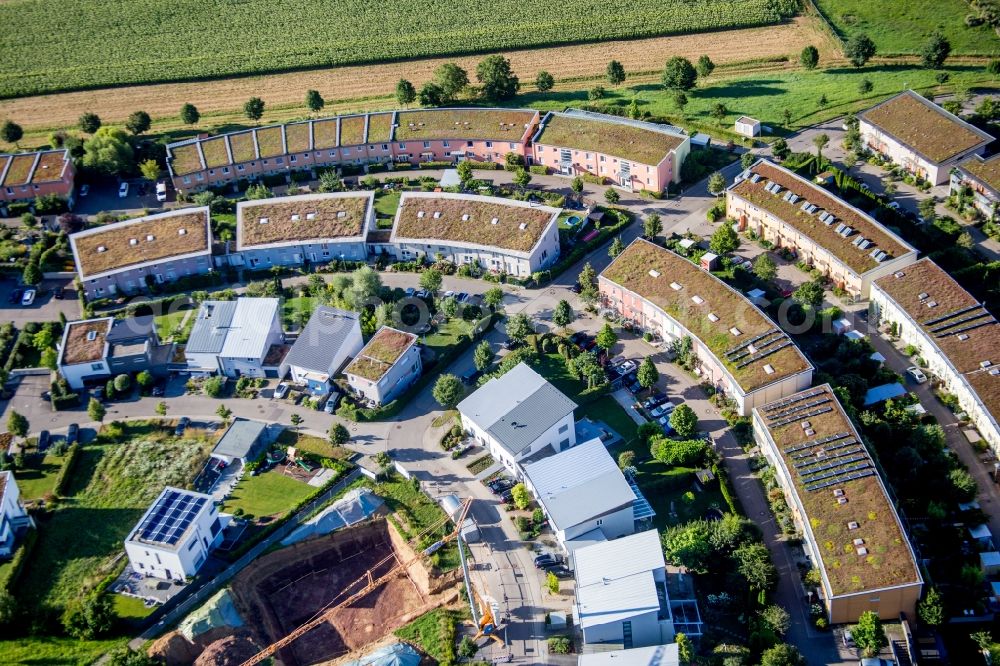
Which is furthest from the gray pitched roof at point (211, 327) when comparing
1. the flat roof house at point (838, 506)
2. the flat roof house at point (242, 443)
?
the flat roof house at point (838, 506)

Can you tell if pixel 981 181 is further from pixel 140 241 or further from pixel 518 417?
pixel 140 241

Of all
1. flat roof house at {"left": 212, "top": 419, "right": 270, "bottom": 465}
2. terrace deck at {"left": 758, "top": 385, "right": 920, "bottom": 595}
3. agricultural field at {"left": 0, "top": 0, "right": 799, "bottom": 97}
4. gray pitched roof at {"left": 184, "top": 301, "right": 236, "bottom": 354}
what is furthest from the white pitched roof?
agricultural field at {"left": 0, "top": 0, "right": 799, "bottom": 97}

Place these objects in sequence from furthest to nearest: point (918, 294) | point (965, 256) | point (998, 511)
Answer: point (965, 256) → point (918, 294) → point (998, 511)

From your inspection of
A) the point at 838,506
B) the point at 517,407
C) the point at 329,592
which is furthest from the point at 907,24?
the point at 329,592

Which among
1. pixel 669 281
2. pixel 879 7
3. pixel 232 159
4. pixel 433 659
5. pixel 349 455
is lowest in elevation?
pixel 433 659

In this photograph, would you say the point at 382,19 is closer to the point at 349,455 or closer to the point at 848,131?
the point at 848,131

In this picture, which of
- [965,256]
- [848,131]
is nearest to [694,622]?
[965,256]
